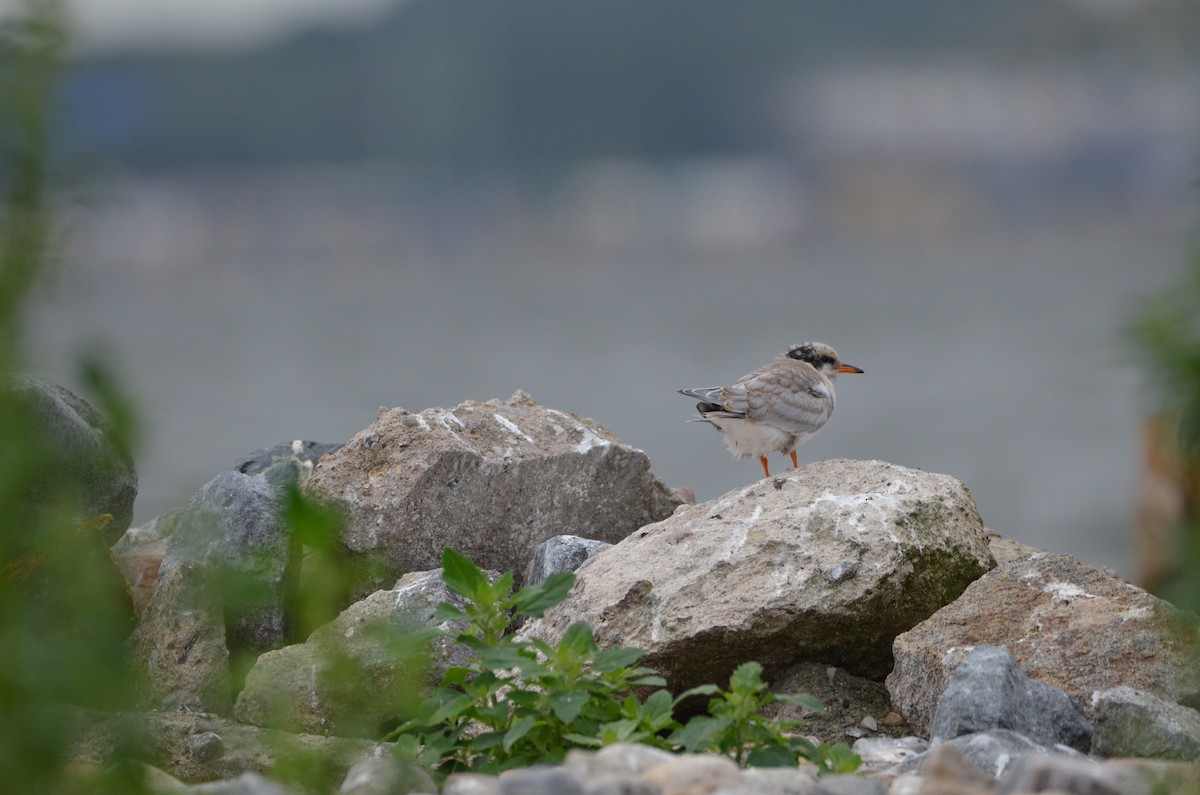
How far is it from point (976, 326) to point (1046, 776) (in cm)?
6179

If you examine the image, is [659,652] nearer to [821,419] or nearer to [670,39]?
[821,419]

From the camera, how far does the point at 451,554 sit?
4387 millimetres

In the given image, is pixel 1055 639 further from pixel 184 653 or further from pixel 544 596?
pixel 184 653

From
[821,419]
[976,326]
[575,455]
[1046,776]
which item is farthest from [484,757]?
[976,326]

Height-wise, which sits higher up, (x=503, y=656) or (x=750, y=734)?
(x=503, y=656)

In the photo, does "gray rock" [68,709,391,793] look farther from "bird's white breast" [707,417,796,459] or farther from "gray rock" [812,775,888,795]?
"bird's white breast" [707,417,796,459]

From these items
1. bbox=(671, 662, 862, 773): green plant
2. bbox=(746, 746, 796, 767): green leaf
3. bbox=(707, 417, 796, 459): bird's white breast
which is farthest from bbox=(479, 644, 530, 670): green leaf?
bbox=(707, 417, 796, 459): bird's white breast

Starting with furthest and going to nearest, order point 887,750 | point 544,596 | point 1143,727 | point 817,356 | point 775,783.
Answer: point 817,356, point 887,750, point 1143,727, point 544,596, point 775,783

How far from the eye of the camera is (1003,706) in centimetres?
442

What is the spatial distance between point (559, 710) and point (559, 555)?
1694 mm

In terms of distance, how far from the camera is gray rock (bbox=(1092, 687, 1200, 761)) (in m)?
4.32

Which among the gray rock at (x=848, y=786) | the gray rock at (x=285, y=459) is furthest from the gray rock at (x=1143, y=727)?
the gray rock at (x=285, y=459)

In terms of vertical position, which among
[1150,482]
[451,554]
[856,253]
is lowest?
[856,253]

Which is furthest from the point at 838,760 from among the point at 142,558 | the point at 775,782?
the point at 142,558
